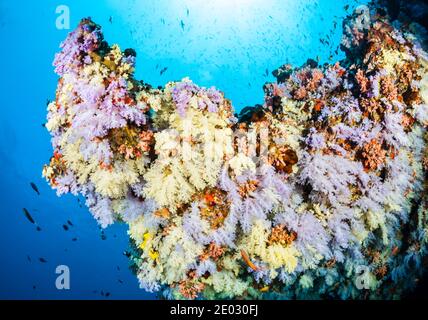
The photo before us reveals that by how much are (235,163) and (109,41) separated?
34.3m

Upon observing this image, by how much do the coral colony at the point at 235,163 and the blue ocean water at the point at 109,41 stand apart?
52.5 ft

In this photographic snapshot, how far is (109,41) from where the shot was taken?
3372 centimetres

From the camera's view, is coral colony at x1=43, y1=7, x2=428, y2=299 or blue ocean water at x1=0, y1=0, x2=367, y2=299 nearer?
coral colony at x1=43, y1=7, x2=428, y2=299

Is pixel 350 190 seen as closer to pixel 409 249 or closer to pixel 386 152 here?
pixel 386 152

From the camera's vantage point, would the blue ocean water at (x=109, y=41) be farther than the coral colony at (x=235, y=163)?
Yes

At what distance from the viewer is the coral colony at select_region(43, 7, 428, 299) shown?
166 inches

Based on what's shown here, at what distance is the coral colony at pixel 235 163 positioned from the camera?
4.21 m

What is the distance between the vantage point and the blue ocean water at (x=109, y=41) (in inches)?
1015

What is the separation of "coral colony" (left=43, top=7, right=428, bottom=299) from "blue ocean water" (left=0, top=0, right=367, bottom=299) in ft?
52.5

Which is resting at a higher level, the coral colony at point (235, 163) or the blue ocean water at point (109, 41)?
the blue ocean water at point (109, 41)

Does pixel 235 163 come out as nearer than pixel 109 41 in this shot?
Yes

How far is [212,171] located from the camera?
4.28 m

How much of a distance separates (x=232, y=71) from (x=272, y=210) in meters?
26.9

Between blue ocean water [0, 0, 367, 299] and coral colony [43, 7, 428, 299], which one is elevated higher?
blue ocean water [0, 0, 367, 299]
